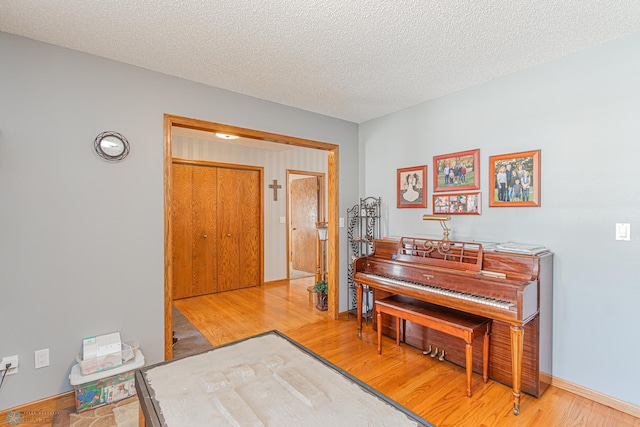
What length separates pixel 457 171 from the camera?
9.37 ft

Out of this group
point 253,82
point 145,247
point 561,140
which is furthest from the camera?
point 253,82

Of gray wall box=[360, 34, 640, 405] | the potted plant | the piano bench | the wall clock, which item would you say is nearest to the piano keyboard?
the piano bench

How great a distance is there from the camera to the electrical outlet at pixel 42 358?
2.04 meters

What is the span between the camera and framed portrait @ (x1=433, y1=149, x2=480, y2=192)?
2729 mm

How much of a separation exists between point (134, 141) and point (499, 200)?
9.73ft

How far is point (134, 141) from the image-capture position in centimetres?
238

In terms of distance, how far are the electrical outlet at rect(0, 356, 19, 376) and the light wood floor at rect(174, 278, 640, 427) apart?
143cm

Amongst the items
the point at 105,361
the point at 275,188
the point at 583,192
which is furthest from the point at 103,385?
the point at 275,188

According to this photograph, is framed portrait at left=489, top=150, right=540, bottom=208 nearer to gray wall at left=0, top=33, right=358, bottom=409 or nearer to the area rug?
the area rug

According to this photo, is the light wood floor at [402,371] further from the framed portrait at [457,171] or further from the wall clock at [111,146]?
the wall clock at [111,146]

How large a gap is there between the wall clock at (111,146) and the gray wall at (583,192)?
289 cm

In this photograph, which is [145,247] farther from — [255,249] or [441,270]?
[255,249]

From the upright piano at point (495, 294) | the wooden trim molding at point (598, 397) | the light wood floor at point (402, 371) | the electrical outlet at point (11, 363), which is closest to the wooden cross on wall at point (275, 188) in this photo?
the light wood floor at point (402, 371)

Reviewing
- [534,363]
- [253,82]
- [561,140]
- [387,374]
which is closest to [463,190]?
[561,140]
